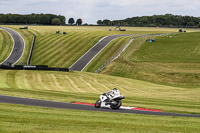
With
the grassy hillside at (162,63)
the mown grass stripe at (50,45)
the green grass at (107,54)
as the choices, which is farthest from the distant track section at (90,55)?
the mown grass stripe at (50,45)

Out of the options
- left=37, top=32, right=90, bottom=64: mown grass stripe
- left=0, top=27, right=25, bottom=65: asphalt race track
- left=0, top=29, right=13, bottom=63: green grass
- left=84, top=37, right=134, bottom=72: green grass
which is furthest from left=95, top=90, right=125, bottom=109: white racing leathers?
left=0, top=29, right=13, bottom=63: green grass

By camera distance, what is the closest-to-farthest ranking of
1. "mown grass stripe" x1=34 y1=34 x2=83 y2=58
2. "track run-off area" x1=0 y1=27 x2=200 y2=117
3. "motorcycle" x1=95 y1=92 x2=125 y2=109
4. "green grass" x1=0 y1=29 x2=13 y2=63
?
1. "track run-off area" x1=0 y1=27 x2=200 y2=117
2. "motorcycle" x1=95 y1=92 x2=125 y2=109
3. "green grass" x1=0 y1=29 x2=13 y2=63
4. "mown grass stripe" x1=34 y1=34 x2=83 y2=58

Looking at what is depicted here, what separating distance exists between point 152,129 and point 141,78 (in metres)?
56.8

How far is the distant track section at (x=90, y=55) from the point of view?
88.6m

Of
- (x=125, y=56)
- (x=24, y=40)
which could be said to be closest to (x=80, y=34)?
(x=24, y=40)

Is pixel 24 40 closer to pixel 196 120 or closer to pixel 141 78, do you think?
pixel 141 78

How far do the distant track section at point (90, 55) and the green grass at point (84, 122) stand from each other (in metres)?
61.9

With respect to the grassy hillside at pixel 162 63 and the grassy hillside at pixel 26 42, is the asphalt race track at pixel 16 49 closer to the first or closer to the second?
the grassy hillside at pixel 26 42

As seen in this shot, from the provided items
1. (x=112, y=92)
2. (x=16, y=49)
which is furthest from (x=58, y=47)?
(x=112, y=92)

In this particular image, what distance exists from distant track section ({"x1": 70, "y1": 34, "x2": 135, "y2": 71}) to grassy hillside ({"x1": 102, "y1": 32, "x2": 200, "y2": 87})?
8.39 metres

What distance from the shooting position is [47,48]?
11062cm

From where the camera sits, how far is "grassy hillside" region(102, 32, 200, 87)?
241 feet

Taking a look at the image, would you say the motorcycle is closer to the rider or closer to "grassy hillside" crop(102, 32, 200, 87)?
the rider

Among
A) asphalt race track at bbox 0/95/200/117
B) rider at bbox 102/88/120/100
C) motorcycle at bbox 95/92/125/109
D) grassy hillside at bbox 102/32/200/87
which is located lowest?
grassy hillside at bbox 102/32/200/87
